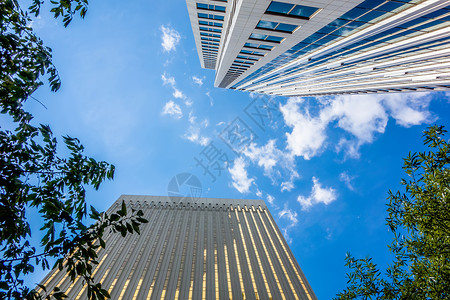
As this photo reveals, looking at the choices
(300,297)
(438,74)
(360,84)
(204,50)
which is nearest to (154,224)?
(300,297)

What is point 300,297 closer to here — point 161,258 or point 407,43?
point 161,258

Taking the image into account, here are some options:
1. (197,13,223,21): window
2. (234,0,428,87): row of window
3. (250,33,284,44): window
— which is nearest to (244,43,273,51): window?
(250,33,284,44): window

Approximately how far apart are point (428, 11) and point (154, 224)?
62471 mm

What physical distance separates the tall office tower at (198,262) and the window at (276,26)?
133ft

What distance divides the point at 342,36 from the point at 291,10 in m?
7.95

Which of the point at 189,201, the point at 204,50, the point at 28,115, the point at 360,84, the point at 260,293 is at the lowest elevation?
the point at 28,115

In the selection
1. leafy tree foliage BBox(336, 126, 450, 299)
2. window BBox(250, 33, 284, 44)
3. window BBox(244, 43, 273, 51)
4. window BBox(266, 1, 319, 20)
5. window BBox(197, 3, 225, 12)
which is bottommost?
leafy tree foliage BBox(336, 126, 450, 299)

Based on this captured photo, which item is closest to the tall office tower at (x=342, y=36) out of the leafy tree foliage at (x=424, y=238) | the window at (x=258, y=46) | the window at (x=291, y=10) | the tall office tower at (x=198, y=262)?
the window at (x=291, y=10)

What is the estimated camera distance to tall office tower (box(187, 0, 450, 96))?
16.7 meters

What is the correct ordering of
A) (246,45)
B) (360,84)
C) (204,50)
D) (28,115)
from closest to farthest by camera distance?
(28,115), (246,45), (360,84), (204,50)

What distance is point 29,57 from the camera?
6.98 m

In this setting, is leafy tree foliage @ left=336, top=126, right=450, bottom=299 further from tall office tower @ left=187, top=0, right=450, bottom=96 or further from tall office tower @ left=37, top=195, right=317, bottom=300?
tall office tower @ left=37, top=195, right=317, bottom=300

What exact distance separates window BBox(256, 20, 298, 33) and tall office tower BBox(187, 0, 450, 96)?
2 cm

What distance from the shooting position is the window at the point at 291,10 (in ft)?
57.8
